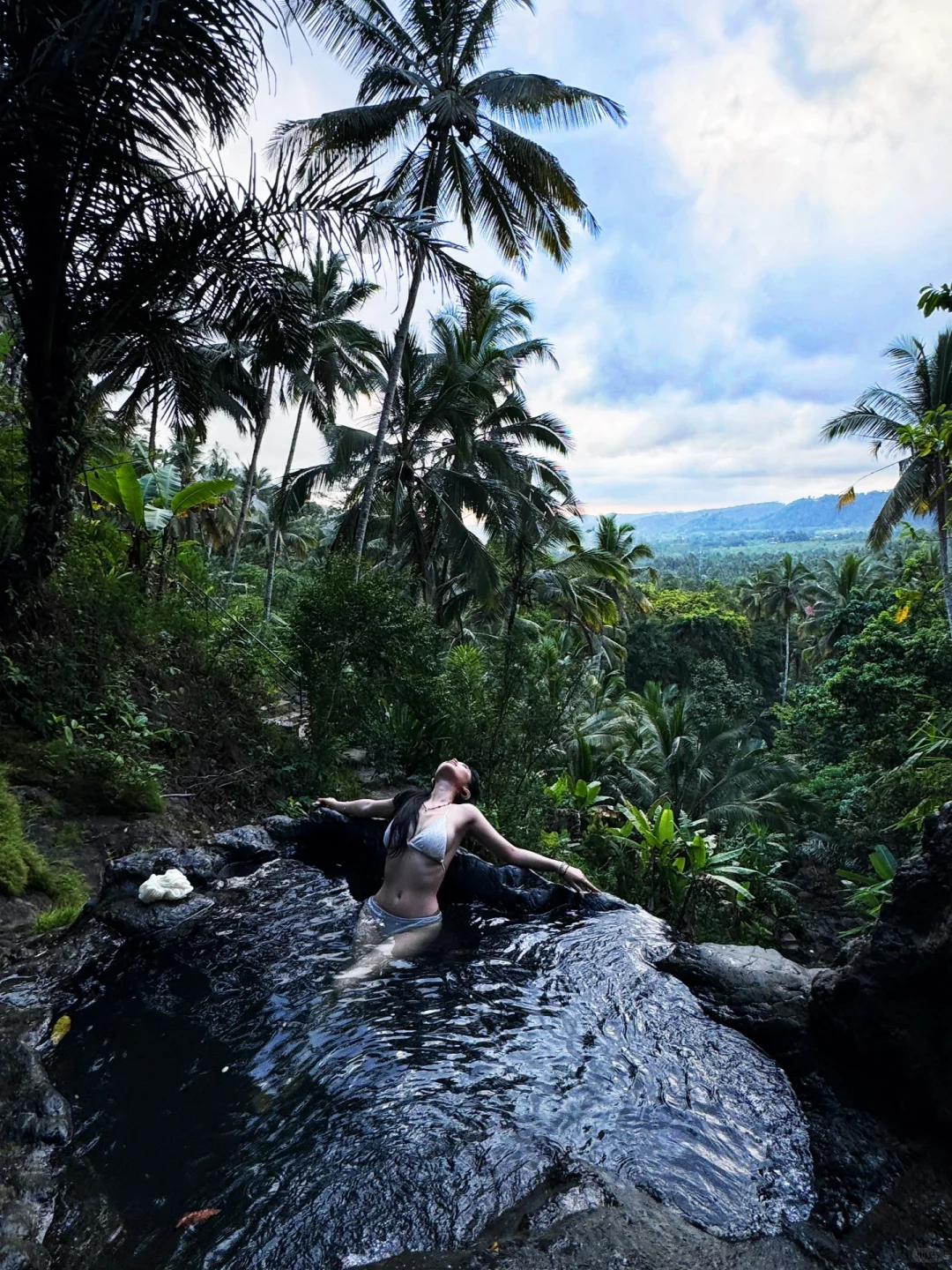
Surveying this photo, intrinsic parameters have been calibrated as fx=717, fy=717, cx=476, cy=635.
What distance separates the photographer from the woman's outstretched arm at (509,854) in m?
4.86

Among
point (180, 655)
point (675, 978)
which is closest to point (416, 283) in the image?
point (180, 655)

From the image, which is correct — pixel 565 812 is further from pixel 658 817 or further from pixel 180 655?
pixel 180 655

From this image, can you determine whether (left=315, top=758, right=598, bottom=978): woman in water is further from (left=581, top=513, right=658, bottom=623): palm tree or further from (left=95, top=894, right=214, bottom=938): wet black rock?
(left=581, top=513, right=658, bottom=623): palm tree

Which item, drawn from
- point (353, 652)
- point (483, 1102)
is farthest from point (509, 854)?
point (353, 652)

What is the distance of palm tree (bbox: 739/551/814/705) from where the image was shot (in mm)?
42656

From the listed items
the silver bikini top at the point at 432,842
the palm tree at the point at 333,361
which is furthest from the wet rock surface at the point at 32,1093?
the palm tree at the point at 333,361

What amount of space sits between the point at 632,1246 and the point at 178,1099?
6.22ft

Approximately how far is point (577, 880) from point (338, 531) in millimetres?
14254

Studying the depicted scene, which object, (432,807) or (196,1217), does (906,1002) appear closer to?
(196,1217)

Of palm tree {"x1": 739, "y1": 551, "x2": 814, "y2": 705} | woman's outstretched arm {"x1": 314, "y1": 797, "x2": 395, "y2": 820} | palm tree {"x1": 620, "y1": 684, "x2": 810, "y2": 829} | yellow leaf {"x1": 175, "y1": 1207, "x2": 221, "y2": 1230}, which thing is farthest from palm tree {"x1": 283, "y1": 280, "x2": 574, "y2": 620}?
palm tree {"x1": 739, "y1": 551, "x2": 814, "y2": 705}

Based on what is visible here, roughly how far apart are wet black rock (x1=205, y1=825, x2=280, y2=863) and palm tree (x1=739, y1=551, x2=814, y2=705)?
129 feet

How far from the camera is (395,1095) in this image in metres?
3.04

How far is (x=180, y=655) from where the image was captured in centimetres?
873

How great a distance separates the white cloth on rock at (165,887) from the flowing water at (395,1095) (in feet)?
1.04
